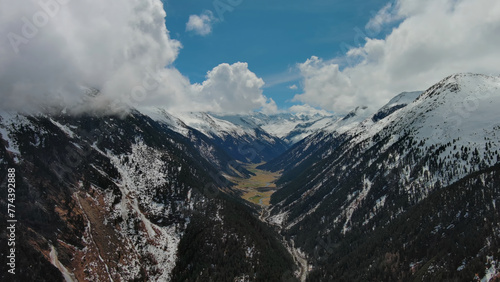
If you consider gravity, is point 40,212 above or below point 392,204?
above

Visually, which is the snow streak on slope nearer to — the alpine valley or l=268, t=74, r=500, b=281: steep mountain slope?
the alpine valley

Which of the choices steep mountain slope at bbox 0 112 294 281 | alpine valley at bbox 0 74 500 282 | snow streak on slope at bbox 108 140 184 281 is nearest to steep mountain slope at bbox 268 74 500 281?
alpine valley at bbox 0 74 500 282

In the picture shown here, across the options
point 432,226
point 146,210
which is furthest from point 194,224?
point 432,226

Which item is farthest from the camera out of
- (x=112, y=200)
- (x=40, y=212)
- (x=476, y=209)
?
(x=112, y=200)

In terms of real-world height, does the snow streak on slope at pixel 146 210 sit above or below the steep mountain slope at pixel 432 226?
above

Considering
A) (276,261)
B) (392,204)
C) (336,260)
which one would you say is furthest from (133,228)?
(392,204)

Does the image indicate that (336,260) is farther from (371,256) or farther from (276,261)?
(276,261)

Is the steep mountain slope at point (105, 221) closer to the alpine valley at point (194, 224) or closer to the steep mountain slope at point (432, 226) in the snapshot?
the alpine valley at point (194, 224)

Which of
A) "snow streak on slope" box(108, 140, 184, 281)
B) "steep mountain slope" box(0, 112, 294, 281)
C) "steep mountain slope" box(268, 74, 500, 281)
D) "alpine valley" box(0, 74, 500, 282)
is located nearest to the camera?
"alpine valley" box(0, 74, 500, 282)

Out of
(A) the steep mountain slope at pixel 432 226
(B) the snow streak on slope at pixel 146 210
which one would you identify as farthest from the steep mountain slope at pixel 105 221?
(A) the steep mountain slope at pixel 432 226
